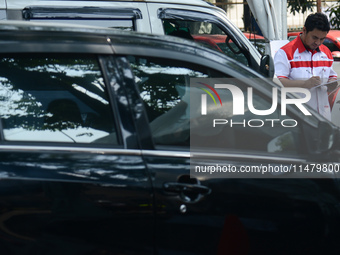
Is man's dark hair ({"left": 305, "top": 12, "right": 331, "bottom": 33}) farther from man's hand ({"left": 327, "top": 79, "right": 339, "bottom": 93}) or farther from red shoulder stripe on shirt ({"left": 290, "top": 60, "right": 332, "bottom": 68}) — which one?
man's hand ({"left": 327, "top": 79, "right": 339, "bottom": 93})

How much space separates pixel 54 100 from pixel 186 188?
69 cm

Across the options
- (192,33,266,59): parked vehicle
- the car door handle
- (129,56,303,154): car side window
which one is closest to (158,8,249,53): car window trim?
(192,33,266,59): parked vehicle

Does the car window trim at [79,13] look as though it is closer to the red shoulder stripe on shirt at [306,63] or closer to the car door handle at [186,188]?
the red shoulder stripe on shirt at [306,63]

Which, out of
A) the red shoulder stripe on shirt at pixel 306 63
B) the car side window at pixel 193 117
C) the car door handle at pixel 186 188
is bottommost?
the car door handle at pixel 186 188

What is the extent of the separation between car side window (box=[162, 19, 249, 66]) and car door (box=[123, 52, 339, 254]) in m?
3.73

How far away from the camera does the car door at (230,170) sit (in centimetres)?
276

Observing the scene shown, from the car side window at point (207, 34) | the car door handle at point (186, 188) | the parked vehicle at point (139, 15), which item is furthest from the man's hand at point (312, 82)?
the car door handle at point (186, 188)

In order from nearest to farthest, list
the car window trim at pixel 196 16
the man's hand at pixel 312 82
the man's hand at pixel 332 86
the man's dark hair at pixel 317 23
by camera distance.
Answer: the man's hand at pixel 332 86 → the man's hand at pixel 312 82 → the man's dark hair at pixel 317 23 → the car window trim at pixel 196 16

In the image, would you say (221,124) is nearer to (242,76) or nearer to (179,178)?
(242,76)

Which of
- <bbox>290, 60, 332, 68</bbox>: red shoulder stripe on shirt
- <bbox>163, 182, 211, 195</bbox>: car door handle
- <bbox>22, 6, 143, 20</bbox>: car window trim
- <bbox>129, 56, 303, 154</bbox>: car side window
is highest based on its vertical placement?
<bbox>22, 6, 143, 20</bbox>: car window trim

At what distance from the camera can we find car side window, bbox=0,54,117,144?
2.77 m

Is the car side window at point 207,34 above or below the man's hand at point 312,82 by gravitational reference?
above

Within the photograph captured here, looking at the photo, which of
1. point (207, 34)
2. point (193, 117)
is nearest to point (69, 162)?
point (193, 117)

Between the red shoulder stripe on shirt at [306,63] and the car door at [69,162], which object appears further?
the red shoulder stripe on shirt at [306,63]
